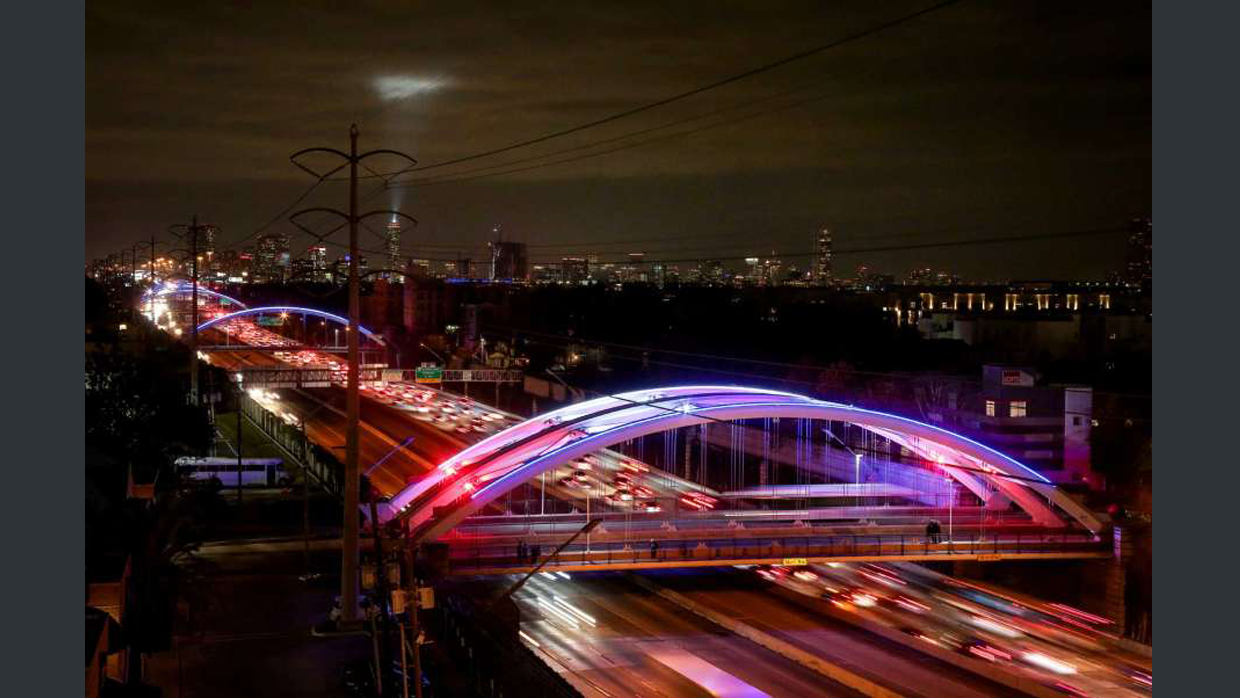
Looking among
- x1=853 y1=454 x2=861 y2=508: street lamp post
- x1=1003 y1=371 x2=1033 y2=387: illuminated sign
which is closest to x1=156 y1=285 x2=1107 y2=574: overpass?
x1=853 y1=454 x2=861 y2=508: street lamp post

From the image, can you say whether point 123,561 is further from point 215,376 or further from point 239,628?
point 215,376

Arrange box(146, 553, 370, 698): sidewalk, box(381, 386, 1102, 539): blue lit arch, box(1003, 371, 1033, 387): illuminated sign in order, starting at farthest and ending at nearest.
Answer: box(1003, 371, 1033, 387): illuminated sign, box(381, 386, 1102, 539): blue lit arch, box(146, 553, 370, 698): sidewalk

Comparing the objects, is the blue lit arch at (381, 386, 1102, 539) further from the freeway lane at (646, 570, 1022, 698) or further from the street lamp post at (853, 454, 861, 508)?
the freeway lane at (646, 570, 1022, 698)

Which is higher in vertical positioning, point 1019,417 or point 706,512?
point 1019,417

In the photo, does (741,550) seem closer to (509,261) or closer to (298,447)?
(298,447)

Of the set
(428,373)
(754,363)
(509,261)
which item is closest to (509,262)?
(509,261)

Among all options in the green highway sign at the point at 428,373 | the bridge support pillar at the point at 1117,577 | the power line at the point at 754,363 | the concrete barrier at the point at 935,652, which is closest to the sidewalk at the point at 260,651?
the concrete barrier at the point at 935,652
